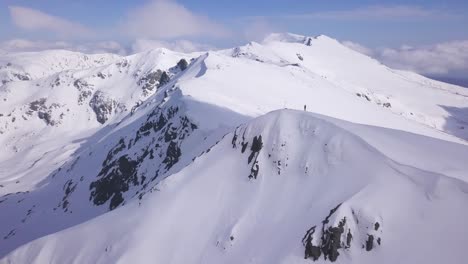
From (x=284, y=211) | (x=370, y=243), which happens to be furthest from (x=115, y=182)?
(x=370, y=243)

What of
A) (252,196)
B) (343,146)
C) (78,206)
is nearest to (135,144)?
(78,206)

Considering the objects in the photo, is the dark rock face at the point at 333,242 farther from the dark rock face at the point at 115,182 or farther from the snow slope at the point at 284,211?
the dark rock face at the point at 115,182

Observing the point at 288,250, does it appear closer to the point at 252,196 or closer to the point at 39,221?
the point at 252,196

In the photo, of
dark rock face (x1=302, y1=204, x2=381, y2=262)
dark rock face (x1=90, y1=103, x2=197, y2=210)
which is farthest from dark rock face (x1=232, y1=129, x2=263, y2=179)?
dark rock face (x1=90, y1=103, x2=197, y2=210)

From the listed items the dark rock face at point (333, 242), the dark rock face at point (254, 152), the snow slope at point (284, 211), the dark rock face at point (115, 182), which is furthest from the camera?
the dark rock face at point (115, 182)

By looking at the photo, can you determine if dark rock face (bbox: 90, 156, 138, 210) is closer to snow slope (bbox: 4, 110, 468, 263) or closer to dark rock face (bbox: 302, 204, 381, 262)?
snow slope (bbox: 4, 110, 468, 263)

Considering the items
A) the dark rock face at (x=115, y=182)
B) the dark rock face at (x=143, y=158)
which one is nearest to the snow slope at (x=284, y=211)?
the dark rock face at (x=143, y=158)

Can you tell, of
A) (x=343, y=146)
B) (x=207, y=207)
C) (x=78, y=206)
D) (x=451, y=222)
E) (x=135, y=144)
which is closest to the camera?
(x=451, y=222)
